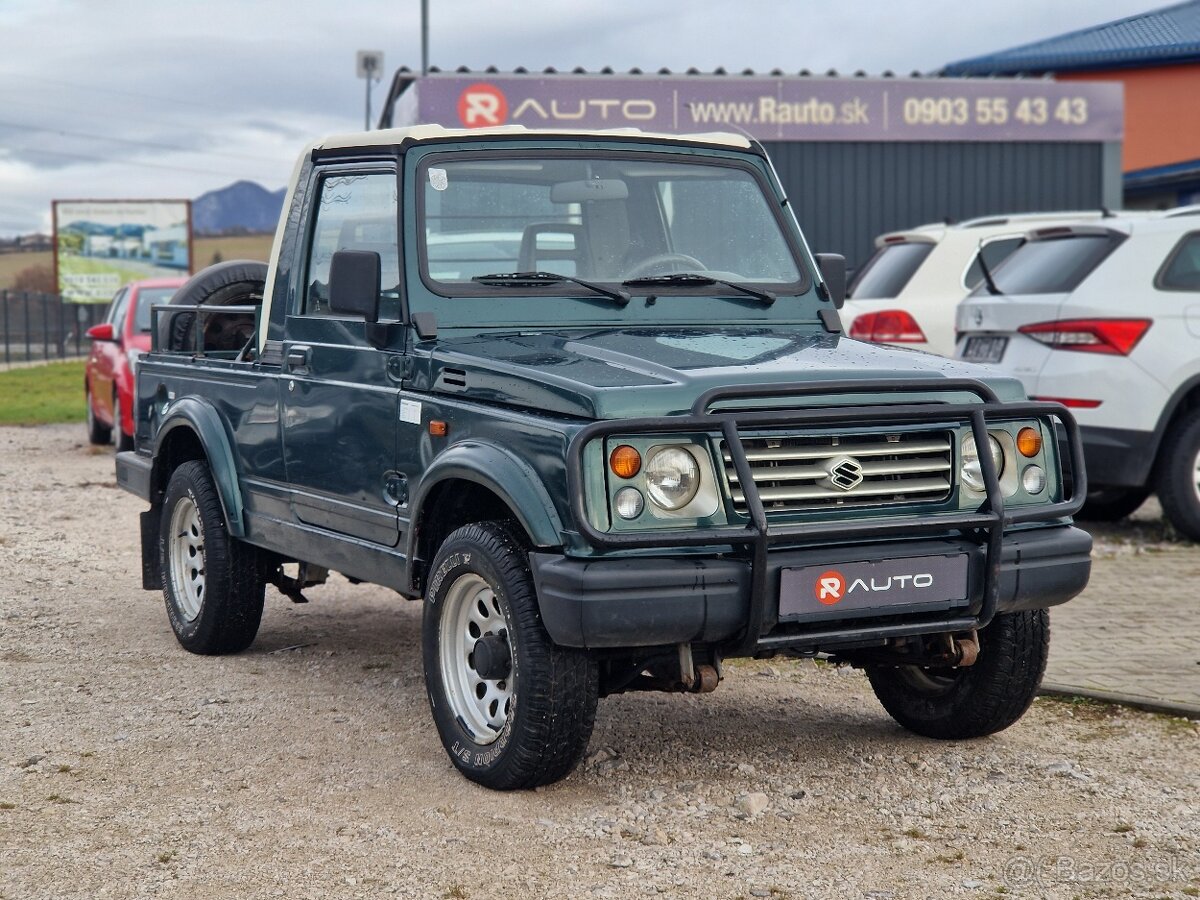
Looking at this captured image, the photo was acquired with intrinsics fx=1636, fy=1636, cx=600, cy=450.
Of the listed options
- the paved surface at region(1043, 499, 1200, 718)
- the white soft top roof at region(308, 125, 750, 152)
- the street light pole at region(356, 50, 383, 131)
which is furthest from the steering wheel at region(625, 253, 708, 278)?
the street light pole at region(356, 50, 383, 131)

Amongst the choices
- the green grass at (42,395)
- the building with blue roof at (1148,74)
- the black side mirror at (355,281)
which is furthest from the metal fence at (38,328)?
the black side mirror at (355,281)

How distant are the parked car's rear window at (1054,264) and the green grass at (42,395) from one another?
1415 cm

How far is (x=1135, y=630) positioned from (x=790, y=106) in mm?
16652

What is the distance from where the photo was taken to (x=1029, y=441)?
5008mm

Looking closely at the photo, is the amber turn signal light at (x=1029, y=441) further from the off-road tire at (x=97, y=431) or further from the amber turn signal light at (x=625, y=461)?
the off-road tire at (x=97, y=431)

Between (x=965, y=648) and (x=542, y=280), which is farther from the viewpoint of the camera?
(x=542, y=280)

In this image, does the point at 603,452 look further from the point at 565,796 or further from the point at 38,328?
the point at 38,328

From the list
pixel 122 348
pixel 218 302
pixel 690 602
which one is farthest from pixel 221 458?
pixel 122 348

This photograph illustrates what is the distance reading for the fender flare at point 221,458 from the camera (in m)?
6.68

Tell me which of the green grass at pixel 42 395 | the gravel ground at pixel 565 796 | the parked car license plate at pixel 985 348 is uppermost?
the parked car license plate at pixel 985 348

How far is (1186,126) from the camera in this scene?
4078cm

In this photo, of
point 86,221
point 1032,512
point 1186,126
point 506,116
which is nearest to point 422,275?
point 1032,512

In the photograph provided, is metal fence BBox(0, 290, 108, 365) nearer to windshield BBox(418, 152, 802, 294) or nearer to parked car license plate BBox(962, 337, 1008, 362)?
parked car license plate BBox(962, 337, 1008, 362)

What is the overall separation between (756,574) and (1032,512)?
1013mm
